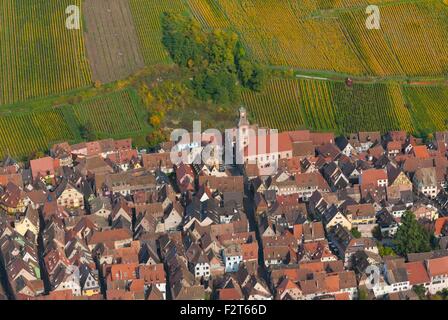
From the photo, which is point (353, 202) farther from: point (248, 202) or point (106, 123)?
point (106, 123)

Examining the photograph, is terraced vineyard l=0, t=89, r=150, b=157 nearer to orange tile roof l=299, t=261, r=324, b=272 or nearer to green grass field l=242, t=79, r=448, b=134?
green grass field l=242, t=79, r=448, b=134

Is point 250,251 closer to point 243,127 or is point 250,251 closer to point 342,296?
point 342,296

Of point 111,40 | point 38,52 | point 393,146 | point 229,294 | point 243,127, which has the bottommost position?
point 229,294

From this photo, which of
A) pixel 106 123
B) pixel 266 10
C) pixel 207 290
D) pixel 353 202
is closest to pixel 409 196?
pixel 353 202

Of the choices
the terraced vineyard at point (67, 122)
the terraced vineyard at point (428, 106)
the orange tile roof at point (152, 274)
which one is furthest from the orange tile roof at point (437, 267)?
the terraced vineyard at point (67, 122)

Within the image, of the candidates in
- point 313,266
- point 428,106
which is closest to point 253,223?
point 313,266

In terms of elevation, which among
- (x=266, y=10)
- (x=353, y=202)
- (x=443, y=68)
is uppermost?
(x=266, y=10)
